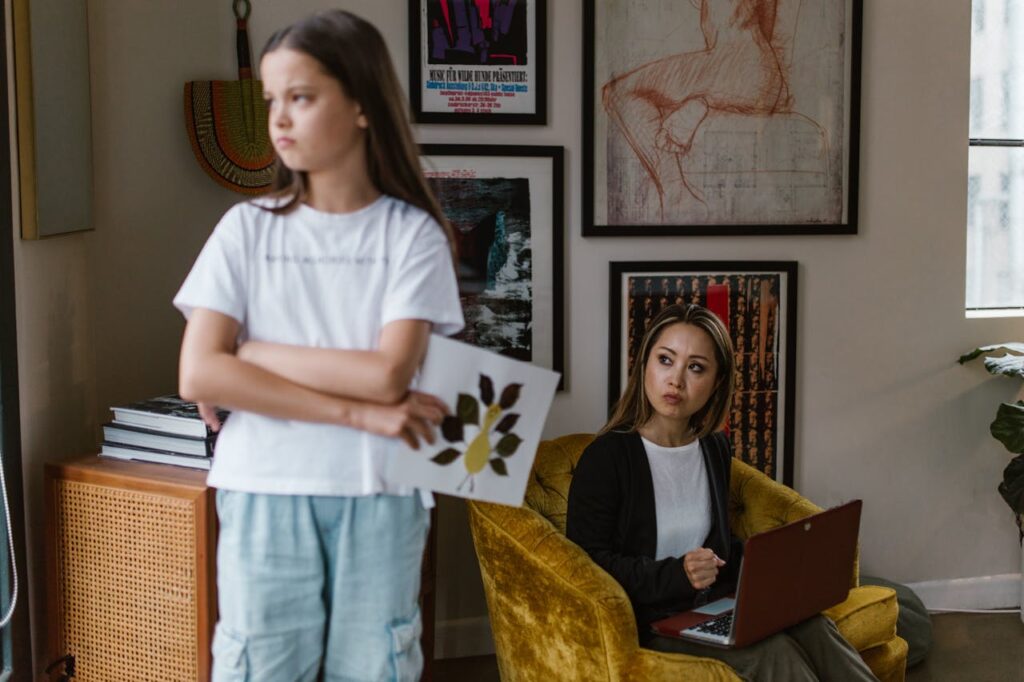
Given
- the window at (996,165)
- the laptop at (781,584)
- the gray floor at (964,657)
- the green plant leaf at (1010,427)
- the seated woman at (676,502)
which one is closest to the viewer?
the laptop at (781,584)

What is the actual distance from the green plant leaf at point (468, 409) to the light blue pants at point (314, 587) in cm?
13

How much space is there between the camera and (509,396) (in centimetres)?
150

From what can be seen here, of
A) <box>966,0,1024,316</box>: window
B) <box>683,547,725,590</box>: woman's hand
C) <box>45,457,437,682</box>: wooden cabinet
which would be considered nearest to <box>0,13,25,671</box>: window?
<box>45,457,437,682</box>: wooden cabinet

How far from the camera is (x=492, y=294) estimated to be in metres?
3.13

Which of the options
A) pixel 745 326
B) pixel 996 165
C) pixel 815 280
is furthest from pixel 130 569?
pixel 996 165

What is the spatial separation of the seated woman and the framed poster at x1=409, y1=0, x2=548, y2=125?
809mm


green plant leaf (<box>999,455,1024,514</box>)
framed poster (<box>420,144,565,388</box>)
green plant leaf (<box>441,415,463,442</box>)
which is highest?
framed poster (<box>420,144,565,388</box>)

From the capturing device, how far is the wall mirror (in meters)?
2.37

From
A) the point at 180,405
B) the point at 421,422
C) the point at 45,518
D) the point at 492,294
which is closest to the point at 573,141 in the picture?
the point at 492,294

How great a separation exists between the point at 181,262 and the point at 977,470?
2338mm

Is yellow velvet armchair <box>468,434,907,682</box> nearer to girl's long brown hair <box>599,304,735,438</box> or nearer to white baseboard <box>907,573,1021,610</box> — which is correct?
girl's long brown hair <box>599,304,735,438</box>

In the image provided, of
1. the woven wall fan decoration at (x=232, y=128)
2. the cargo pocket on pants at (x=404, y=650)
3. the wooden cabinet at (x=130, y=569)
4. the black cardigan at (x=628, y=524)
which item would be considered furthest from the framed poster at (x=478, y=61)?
the cargo pocket on pants at (x=404, y=650)

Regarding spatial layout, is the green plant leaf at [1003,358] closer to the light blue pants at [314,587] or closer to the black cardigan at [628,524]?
the black cardigan at [628,524]

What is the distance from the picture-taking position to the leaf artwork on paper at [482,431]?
1.48m
